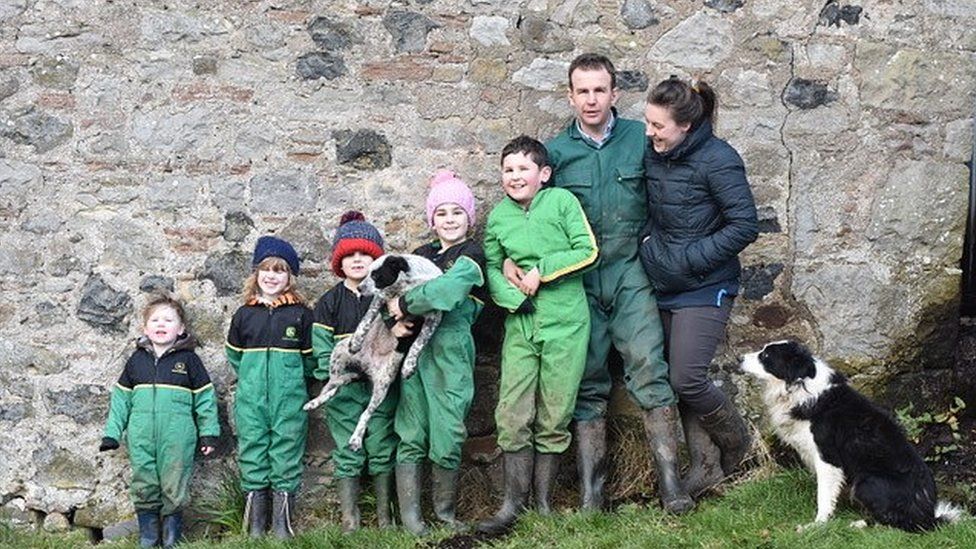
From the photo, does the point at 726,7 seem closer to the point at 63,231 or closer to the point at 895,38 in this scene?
the point at 895,38

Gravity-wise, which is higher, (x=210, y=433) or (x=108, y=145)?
(x=108, y=145)

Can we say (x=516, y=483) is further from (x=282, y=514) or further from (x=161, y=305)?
(x=161, y=305)

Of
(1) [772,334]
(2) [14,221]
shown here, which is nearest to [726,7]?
(1) [772,334]

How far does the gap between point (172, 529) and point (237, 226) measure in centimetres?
136

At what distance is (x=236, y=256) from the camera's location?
18.7ft

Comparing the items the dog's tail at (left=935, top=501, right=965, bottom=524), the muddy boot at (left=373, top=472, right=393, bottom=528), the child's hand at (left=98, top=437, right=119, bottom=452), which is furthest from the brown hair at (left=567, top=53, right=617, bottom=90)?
the child's hand at (left=98, top=437, right=119, bottom=452)

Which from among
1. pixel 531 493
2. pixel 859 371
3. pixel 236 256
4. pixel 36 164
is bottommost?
pixel 531 493

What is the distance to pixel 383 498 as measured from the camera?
5508 mm

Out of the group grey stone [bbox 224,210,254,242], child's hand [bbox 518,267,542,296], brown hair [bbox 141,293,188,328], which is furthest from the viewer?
grey stone [bbox 224,210,254,242]

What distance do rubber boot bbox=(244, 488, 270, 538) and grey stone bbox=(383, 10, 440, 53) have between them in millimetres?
2055

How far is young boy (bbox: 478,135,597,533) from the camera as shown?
5.28m

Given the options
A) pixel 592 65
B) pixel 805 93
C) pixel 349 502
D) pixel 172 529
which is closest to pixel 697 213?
pixel 592 65

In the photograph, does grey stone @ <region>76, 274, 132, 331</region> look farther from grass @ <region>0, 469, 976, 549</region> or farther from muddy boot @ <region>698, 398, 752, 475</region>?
muddy boot @ <region>698, 398, 752, 475</region>

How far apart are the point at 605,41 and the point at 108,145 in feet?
7.43
